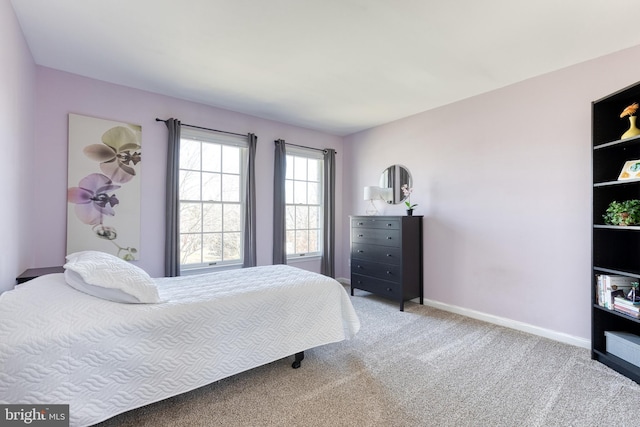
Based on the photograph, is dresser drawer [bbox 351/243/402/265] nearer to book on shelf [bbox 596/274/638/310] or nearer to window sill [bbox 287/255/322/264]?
window sill [bbox 287/255/322/264]

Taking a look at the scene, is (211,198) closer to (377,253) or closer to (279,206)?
(279,206)

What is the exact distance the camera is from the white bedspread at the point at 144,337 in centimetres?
131

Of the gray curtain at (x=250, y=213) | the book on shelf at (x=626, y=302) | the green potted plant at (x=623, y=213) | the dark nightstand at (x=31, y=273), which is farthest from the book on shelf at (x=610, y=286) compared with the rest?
the dark nightstand at (x=31, y=273)

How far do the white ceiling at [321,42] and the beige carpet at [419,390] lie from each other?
259cm

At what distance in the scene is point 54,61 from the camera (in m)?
2.71

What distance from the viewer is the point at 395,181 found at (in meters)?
4.35

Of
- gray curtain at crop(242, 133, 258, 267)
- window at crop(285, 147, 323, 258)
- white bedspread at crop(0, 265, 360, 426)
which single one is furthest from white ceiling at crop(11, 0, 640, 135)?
white bedspread at crop(0, 265, 360, 426)

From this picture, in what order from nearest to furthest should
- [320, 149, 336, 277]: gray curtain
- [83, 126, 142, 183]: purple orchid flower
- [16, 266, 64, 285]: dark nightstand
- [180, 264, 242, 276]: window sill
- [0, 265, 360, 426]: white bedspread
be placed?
1. [0, 265, 360, 426]: white bedspread
2. [16, 266, 64, 285]: dark nightstand
3. [83, 126, 142, 183]: purple orchid flower
4. [180, 264, 242, 276]: window sill
5. [320, 149, 336, 277]: gray curtain

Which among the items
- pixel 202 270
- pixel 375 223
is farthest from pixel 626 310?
pixel 202 270

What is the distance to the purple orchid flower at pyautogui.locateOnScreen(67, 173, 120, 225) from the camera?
296 cm

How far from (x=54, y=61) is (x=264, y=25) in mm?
2112

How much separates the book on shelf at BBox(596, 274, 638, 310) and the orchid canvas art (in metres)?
4.40

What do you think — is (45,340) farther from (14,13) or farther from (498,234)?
(498,234)

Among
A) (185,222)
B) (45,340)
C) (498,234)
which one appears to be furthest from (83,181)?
(498,234)
